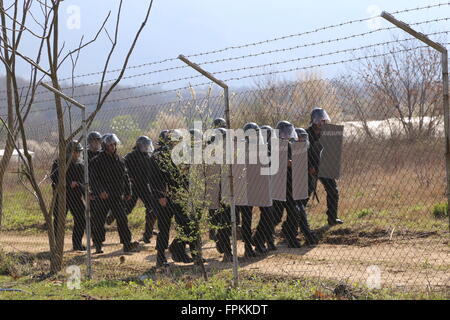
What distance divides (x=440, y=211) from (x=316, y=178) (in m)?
2.09

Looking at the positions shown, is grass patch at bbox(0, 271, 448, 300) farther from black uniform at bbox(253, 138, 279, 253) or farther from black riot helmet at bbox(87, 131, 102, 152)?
black riot helmet at bbox(87, 131, 102, 152)

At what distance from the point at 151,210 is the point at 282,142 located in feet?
11.3

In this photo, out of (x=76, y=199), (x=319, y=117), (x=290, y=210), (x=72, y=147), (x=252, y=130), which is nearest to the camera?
(x=72, y=147)

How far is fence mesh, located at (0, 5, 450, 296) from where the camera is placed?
8.77 metres

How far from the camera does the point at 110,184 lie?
44.3 feet

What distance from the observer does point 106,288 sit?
909 centimetres

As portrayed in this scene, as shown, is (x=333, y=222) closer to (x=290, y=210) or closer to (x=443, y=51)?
(x=290, y=210)

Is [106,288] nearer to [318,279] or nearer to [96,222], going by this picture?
[318,279]

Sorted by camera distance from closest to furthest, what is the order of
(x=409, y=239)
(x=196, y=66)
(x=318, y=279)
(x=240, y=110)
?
(x=196, y=66)
(x=318, y=279)
(x=240, y=110)
(x=409, y=239)

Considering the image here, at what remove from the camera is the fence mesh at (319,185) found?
8773 millimetres

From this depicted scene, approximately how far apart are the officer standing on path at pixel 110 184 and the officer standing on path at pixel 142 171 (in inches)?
6.8

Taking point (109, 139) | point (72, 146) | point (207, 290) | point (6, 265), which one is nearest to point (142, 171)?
point (109, 139)

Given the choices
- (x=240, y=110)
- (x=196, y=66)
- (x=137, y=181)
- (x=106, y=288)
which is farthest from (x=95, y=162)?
(x=196, y=66)

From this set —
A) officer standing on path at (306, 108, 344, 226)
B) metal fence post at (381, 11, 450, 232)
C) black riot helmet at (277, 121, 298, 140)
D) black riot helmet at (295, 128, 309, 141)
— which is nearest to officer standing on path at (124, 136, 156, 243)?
→ black riot helmet at (277, 121, 298, 140)
